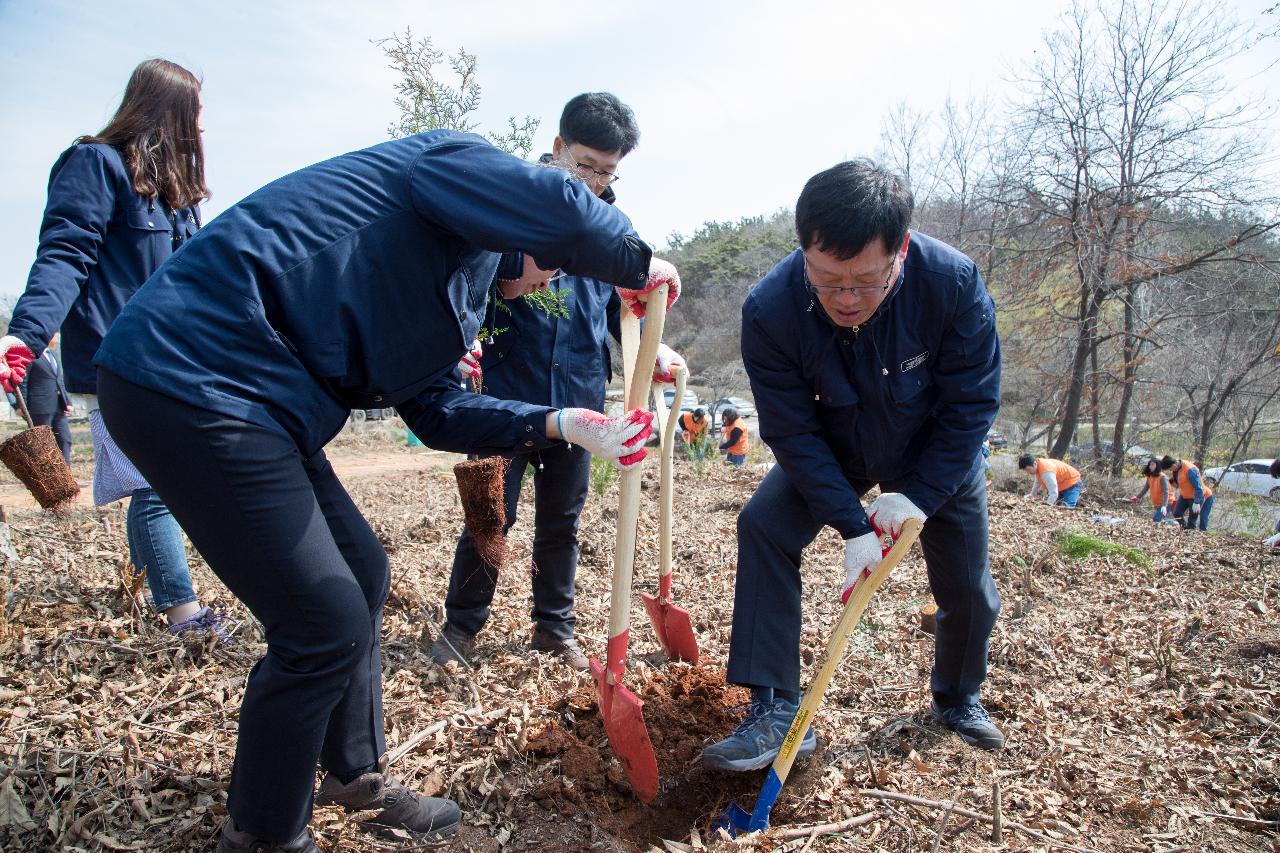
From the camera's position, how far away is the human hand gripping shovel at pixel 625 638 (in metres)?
2.25

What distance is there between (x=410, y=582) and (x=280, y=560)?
239cm

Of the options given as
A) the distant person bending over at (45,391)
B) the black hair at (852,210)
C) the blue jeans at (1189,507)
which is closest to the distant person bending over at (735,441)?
the blue jeans at (1189,507)

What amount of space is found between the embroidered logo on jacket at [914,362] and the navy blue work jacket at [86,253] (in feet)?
8.08

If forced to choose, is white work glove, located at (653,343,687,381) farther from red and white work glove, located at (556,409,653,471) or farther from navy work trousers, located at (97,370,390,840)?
navy work trousers, located at (97,370,390,840)

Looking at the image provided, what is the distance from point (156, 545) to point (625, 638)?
174 cm

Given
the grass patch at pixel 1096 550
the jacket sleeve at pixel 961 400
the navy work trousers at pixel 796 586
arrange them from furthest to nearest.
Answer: the grass patch at pixel 1096 550 < the navy work trousers at pixel 796 586 < the jacket sleeve at pixel 961 400

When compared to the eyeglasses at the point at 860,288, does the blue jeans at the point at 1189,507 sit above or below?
below

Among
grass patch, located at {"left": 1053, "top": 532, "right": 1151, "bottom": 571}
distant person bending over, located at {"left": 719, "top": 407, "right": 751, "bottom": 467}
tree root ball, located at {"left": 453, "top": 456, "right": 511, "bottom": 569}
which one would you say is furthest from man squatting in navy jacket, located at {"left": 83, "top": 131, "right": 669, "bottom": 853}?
distant person bending over, located at {"left": 719, "top": 407, "right": 751, "bottom": 467}

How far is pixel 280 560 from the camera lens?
5.22 feet

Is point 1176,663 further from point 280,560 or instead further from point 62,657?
point 62,657

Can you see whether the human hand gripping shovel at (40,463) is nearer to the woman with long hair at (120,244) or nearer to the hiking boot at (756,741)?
the woman with long hair at (120,244)

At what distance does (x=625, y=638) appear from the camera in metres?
2.49

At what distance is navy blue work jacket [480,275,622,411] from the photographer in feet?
9.98

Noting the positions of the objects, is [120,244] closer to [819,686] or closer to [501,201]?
[501,201]
